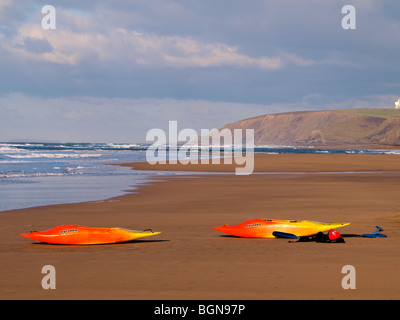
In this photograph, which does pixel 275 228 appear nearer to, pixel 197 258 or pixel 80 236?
pixel 197 258

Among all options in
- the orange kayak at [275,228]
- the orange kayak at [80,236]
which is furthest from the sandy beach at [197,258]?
the orange kayak at [275,228]

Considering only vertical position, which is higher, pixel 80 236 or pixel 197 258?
pixel 80 236

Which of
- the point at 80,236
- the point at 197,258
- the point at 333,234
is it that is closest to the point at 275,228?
the point at 333,234

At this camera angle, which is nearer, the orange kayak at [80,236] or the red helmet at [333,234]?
the red helmet at [333,234]

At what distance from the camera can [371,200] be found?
1873 cm

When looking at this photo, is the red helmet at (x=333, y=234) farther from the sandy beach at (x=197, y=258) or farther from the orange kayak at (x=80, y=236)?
the orange kayak at (x=80, y=236)

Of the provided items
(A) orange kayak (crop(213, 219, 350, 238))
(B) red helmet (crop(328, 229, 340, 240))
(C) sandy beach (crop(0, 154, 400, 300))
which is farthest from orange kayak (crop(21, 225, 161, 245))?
(B) red helmet (crop(328, 229, 340, 240))

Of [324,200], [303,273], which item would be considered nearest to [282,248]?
[303,273]

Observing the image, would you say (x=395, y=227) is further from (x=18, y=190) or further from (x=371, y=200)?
(x=18, y=190)

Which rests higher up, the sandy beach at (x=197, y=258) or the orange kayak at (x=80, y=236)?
the orange kayak at (x=80, y=236)

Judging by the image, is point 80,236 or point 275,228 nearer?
point 80,236

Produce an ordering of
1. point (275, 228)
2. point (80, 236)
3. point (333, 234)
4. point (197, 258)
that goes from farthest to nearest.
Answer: point (275, 228), point (80, 236), point (333, 234), point (197, 258)

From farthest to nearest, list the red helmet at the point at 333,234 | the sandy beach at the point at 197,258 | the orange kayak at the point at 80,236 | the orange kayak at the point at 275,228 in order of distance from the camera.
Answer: the orange kayak at the point at 275,228 < the orange kayak at the point at 80,236 < the red helmet at the point at 333,234 < the sandy beach at the point at 197,258

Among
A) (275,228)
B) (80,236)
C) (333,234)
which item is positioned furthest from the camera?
(275,228)
